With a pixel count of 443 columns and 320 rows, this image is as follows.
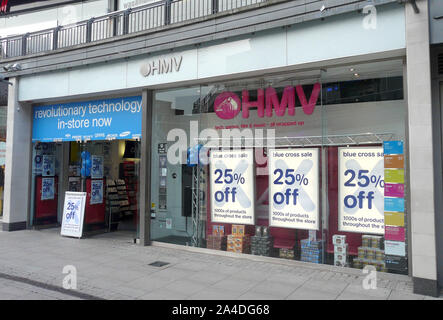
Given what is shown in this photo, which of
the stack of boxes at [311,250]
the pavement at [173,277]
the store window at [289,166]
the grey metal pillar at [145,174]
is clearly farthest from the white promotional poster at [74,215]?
the stack of boxes at [311,250]

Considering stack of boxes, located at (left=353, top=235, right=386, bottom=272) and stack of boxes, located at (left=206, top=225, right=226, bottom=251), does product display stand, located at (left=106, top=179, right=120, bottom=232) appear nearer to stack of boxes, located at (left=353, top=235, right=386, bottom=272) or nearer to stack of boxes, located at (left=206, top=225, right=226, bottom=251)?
stack of boxes, located at (left=206, top=225, right=226, bottom=251)

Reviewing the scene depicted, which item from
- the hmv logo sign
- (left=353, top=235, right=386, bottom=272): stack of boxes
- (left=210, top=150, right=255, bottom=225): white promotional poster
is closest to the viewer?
(left=353, top=235, right=386, bottom=272): stack of boxes

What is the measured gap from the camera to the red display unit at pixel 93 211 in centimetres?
1138

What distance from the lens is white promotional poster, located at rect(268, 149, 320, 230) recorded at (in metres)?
7.68

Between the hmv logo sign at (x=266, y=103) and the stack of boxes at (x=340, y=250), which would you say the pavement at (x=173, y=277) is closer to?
the stack of boxes at (x=340, y=250)

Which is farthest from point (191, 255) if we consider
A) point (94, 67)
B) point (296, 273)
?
point (94, 67)

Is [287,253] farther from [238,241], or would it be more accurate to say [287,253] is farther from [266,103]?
[266,103]

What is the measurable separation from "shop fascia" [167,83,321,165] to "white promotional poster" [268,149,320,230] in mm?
402

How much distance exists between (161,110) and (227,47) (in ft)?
8.50

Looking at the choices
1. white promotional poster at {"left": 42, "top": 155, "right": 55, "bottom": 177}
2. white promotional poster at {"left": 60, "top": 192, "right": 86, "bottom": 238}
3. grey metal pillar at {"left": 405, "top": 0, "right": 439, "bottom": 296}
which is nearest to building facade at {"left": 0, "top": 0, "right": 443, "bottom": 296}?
grey metal pillar at {"left": 405, "top": 0, "right": 439, "bottom": 296}

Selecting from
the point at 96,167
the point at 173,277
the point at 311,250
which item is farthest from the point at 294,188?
the point at 96,167

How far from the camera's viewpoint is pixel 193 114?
931cm

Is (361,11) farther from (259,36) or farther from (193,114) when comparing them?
(193,114)

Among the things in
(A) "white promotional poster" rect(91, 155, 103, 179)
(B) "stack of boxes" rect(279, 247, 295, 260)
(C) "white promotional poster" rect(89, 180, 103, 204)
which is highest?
(A) "white promotional poster" rect(91, 155, 103, 179)
